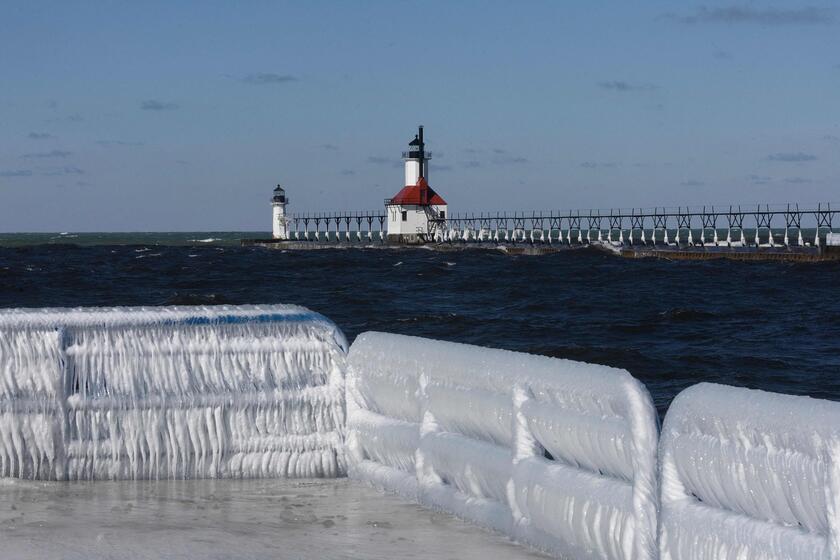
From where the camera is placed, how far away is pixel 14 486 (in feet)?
19.6

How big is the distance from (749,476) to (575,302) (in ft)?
104

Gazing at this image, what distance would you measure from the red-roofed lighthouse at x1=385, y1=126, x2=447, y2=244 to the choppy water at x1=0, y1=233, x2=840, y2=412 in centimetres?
3624

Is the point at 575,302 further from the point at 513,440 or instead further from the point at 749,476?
the point at 749,476

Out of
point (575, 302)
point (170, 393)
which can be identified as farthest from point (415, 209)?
point (170, 393)

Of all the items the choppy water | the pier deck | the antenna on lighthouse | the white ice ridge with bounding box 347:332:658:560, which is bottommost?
the choppy water

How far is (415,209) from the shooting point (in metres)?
98.6

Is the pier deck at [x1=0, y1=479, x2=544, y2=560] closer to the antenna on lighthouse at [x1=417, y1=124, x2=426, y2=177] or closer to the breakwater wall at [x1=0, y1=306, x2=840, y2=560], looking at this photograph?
the breakwater wall at [x1=0, y1=306, x2=840, y2=560]

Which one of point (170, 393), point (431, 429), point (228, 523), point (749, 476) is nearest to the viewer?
point (749, 476)

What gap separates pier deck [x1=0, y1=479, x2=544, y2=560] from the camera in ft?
15.7

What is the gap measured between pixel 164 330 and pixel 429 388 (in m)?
1.54

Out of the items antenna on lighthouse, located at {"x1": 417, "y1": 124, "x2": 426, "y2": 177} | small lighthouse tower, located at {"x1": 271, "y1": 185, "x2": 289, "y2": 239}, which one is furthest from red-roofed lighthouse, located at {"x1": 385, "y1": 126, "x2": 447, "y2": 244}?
small lighthouse tower, located at {"x1": 271, "y1": 185, "x2": 289, "y2": 239}

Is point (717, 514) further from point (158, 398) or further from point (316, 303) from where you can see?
point (316, 303)

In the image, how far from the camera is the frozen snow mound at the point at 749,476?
317 centimetres

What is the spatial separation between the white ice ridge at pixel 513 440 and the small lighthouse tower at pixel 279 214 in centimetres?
11379
